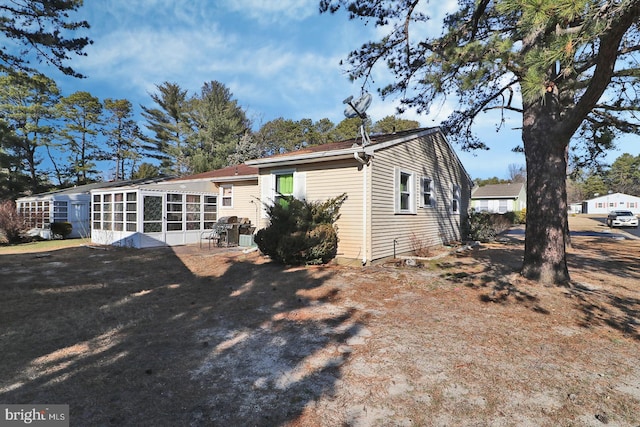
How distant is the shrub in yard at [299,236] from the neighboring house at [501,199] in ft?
106

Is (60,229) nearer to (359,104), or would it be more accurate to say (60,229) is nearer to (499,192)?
(359,104)

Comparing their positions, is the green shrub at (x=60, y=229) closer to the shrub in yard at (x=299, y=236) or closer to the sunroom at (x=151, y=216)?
the sunroom at (x=151, y=216)

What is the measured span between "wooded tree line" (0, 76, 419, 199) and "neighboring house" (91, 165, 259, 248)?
13.7m

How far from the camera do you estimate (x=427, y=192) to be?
11445mm

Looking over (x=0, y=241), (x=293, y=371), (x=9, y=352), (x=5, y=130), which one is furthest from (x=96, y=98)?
(x=293, y=371)

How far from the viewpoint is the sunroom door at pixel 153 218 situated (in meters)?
11.9

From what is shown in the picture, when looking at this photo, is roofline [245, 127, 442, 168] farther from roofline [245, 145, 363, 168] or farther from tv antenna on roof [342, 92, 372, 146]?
tv antenna on roof [342, 92, 372, 146]

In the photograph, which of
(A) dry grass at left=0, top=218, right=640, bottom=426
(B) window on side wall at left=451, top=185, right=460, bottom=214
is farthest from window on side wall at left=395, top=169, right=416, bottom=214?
(B) window on side wall at left=451, top=185, right=460, bottom=214

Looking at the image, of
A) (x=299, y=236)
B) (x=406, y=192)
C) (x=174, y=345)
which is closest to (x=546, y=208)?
(x=406, y=192)

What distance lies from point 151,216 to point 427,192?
36.2ft

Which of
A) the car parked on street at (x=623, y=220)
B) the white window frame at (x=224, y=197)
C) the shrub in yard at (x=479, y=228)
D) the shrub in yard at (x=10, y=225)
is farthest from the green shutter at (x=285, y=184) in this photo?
the car parked on street at (x=623, y=220)

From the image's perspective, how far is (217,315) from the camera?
190 inches

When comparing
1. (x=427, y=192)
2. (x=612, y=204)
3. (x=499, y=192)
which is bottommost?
(x=427, y=192)

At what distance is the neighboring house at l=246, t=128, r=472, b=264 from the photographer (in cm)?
823
